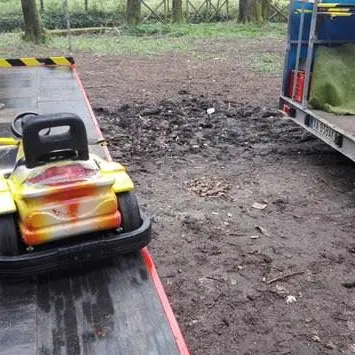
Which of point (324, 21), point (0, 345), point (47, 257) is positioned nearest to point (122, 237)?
point (47, 257)

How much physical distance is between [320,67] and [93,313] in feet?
14.5

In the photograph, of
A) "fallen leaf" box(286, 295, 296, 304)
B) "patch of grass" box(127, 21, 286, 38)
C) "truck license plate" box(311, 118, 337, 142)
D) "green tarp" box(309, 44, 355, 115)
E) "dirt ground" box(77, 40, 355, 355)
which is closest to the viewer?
"dirt ground" box(77, 40, 355, 355)

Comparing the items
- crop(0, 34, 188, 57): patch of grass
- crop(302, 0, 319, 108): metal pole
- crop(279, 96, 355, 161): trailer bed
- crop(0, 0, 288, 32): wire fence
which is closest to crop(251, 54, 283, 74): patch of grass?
crop(0, 34, 188, 57): patch of grass

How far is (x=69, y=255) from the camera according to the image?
2832mm

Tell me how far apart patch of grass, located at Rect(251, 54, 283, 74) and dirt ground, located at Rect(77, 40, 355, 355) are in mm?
1815

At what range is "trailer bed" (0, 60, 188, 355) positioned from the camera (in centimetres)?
245

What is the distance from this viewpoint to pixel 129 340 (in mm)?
2496

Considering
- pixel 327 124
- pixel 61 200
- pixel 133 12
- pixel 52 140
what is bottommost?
pixel 133 12

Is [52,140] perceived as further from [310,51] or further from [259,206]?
[310,51]

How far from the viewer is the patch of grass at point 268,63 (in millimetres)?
10711

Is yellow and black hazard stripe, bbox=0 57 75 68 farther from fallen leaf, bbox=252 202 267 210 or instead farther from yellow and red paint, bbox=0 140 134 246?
yellow and red paint, bbox=0 140 134 246

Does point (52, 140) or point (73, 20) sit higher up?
point (52, 140)

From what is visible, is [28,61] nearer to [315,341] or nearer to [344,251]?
[344,251]

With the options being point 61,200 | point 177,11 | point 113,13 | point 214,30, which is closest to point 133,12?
point 113,13
